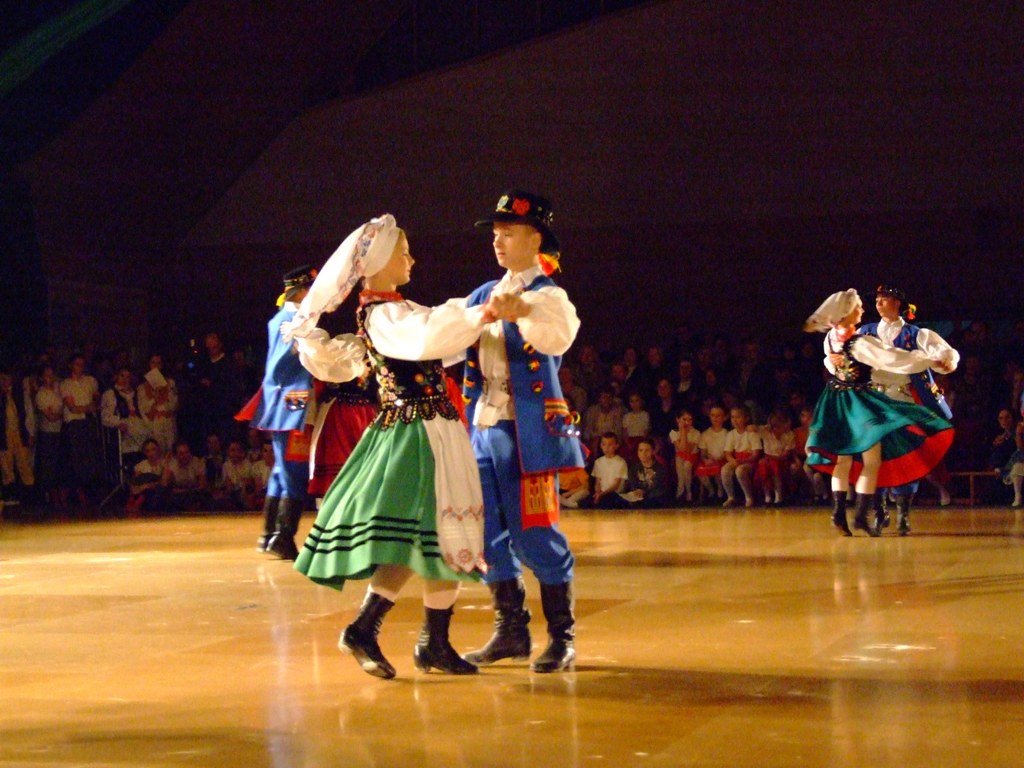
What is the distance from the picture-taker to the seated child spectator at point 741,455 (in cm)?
1130

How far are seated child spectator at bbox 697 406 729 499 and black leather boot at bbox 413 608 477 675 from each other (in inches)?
287

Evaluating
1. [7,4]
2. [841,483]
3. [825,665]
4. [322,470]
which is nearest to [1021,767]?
[825,665]

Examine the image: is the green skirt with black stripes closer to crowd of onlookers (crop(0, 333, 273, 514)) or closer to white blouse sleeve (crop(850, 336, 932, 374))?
white blouse sleeve (crop(850, 336, 932, 374))

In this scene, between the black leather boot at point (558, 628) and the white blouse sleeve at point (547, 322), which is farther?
the black leather boot at point (558, 628)

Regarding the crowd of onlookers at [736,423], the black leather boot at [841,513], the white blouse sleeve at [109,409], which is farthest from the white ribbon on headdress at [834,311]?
the white blouse sleeve at [109,409]

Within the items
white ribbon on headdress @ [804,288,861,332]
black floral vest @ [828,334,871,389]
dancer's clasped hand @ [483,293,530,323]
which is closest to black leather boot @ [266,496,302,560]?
white ribbon on headdress @ [804,288,861,332]

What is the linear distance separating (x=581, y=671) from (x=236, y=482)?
26.5ft

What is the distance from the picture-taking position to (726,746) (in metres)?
3.34

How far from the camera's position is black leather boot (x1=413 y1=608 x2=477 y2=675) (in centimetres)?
431

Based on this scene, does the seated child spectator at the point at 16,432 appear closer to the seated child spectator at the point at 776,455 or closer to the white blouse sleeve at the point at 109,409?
the white blouse sleeve at the point at 109,409

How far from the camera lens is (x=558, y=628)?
4.41 m

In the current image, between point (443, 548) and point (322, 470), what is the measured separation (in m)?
3.17

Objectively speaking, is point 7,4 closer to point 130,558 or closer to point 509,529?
point 130,558

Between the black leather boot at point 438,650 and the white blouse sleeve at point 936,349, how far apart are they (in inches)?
177
